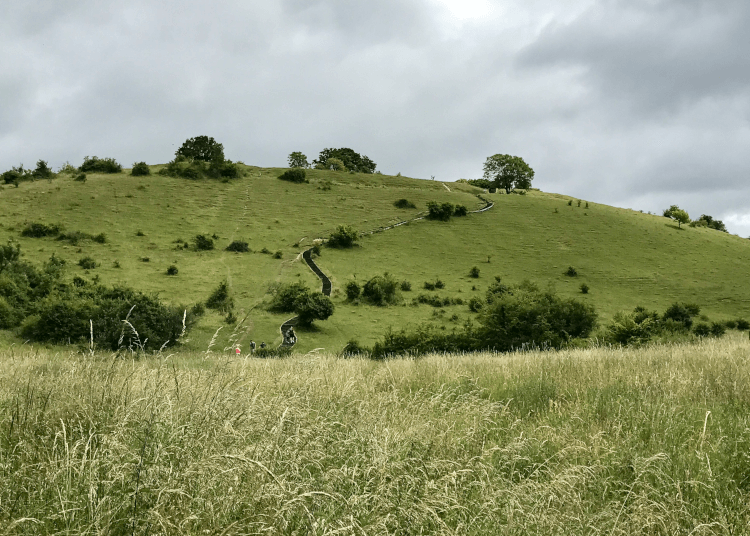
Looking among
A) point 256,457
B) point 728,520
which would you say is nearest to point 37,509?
point 256,457

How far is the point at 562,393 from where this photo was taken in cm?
828

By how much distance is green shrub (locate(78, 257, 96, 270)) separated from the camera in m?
57.5

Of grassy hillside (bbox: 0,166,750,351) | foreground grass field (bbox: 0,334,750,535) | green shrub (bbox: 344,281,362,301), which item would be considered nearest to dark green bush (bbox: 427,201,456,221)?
grassy hillside (bbox: 0,166,750,351)

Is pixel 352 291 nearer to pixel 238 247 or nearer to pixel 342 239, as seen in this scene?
pixel 342 239

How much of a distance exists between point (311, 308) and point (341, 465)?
44221 mm

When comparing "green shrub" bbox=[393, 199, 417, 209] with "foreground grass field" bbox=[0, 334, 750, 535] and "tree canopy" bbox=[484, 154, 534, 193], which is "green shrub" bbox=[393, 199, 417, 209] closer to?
"tree canopy" bbox=[484, 154, 534, 193]

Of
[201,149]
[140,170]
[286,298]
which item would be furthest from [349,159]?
[286,298]

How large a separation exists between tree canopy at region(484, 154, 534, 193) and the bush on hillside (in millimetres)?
74233

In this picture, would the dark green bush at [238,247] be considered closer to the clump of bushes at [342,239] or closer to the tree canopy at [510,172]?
the clump of bushes at [342,239]

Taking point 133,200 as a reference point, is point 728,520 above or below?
below

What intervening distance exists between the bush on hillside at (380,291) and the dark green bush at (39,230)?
42040 millimetres

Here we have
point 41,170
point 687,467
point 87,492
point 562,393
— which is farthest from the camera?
point 41,170

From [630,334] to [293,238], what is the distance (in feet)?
163

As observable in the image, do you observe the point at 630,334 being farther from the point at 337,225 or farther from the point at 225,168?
the point at 225,168
